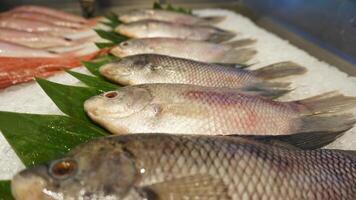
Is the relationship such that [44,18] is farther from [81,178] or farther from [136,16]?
[81,178]

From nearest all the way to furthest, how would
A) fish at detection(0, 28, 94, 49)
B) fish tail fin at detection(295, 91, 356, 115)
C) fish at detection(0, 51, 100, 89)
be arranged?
fish tail fin at detection(295, 91, 356, 115), fish at detection(0, 51, 100, 89), fish at detection(0, 28, 94, 49)

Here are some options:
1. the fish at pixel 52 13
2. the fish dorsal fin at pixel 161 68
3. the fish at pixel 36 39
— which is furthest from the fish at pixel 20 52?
the fish at pixel 52 13

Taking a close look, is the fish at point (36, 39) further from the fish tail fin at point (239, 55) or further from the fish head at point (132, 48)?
the fish tail fin at point (239, 55)

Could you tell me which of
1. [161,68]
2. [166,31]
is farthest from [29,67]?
[166,31]

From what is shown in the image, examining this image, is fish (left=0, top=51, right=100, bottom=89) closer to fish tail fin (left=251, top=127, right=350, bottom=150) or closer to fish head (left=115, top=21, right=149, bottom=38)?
fish head (left=115, top=21, right=149, bottom=38)

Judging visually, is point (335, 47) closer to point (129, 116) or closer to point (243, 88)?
point (243, 88)

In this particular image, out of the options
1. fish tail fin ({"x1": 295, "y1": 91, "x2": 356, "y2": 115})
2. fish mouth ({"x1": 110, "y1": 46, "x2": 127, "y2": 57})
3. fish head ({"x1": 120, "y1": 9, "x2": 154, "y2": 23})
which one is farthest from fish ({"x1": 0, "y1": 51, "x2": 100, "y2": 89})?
fish tail fin ({"x1": 295, "y1": 91, "x2": 356, "y2": 115})
